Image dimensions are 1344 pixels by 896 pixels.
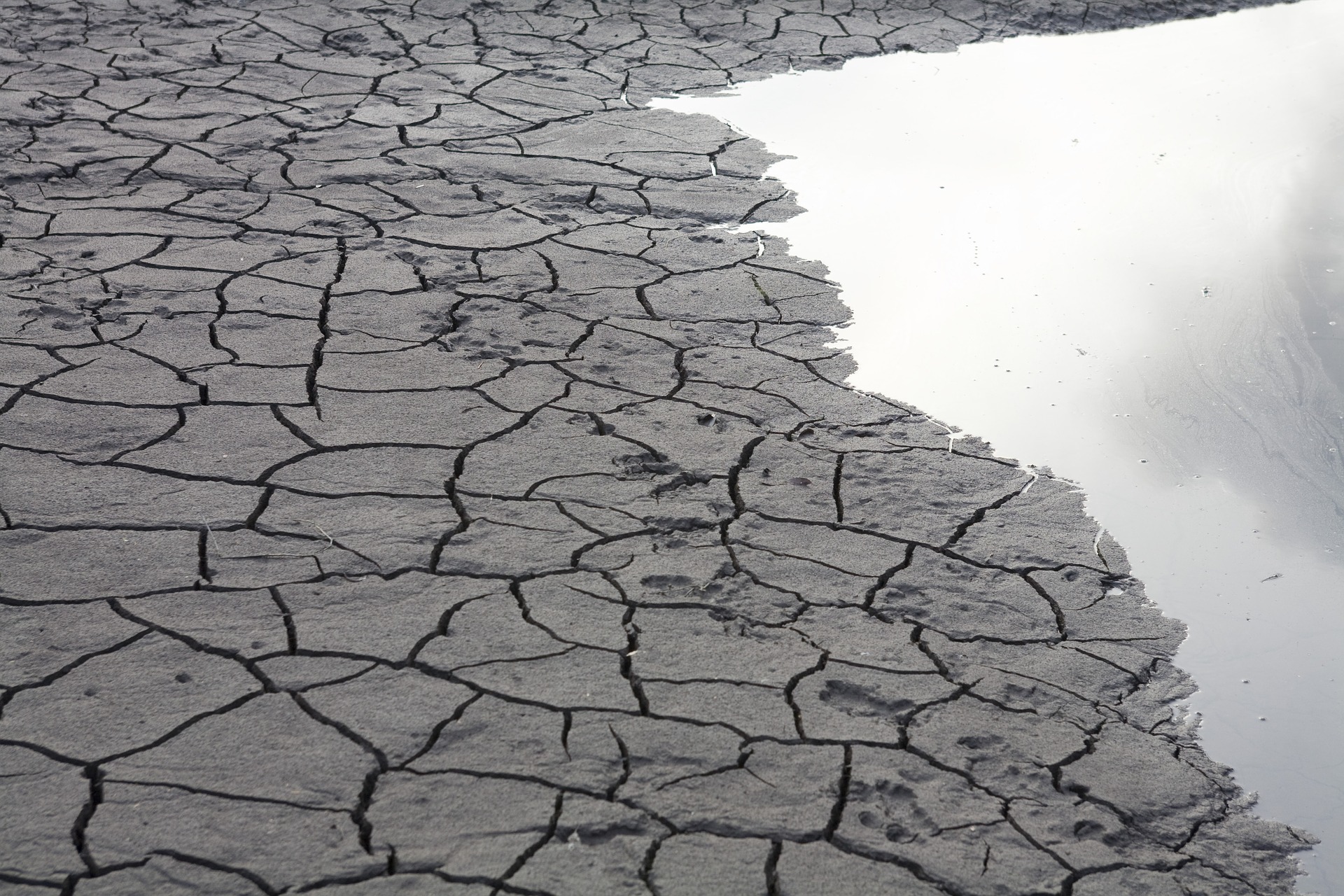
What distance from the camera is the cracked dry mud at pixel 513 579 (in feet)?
5.87

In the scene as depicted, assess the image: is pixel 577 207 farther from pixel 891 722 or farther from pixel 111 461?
pixel 891 722

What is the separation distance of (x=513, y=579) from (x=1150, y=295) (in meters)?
2.56

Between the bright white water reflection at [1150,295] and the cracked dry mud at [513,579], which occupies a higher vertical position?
the bright white water reflection at [1150,295]

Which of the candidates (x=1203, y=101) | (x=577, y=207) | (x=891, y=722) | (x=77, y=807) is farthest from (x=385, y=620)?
(x=1203, y=101)

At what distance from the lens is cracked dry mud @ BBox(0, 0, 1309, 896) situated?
5.87 ft

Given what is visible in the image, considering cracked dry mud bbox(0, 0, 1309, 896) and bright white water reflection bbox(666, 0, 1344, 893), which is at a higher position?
bright white water reflection bbox(666, 0, 1344, 893)

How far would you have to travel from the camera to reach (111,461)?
2607 millimetres

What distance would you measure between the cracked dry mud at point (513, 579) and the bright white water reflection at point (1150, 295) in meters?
0.18

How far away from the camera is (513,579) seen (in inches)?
91.4

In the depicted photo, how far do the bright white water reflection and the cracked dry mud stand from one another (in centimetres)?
18

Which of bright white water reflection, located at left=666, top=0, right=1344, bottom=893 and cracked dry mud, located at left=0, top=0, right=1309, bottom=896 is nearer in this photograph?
cracked dry mud, located at left=0, top=0, right=1309, bottom=896

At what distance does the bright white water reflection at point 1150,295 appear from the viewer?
2.45m

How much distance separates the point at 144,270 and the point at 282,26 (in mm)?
2672

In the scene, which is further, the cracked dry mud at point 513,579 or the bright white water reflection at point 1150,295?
the bright white water reflection at point 1150,295
